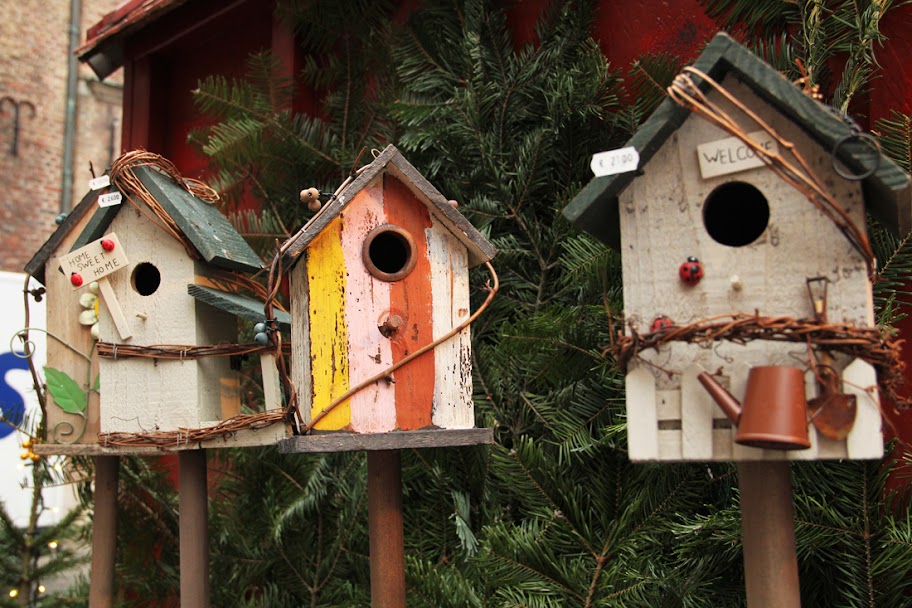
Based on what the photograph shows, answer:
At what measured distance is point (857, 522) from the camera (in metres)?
1.88

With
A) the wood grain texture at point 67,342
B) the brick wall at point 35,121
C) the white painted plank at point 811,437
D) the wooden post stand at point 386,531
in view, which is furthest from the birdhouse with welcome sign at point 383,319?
the brick wall at point 35,121

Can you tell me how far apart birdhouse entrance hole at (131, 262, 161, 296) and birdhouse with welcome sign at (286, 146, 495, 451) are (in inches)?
25.1

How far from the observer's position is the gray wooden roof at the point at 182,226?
2.17 meters

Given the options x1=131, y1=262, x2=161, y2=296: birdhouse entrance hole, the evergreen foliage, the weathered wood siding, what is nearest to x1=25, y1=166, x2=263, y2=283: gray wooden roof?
x1=131, y1=262, x2=161, y2=296: birdhouse entrance hole

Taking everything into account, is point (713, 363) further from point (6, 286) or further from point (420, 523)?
point (6, 286)

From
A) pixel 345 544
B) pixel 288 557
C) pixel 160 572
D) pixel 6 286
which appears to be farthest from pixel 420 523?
pixel 6 286

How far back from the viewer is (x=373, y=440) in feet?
5.78

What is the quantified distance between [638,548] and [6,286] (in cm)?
430

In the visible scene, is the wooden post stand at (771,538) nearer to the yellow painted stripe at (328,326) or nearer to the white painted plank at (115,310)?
the yellow painted stripe at (328,326)

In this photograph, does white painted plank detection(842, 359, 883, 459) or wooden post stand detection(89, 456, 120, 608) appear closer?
white painted plank detection(842, 359, 883, 459)

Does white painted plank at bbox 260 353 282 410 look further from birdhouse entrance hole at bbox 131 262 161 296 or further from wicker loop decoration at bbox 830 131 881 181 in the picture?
wicker loop decoration at bbox 830 131 881 181

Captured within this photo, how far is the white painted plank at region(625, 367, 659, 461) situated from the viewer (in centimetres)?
146

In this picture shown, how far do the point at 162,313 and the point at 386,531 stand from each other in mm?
796

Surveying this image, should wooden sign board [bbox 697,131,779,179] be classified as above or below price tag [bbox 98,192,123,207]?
below
